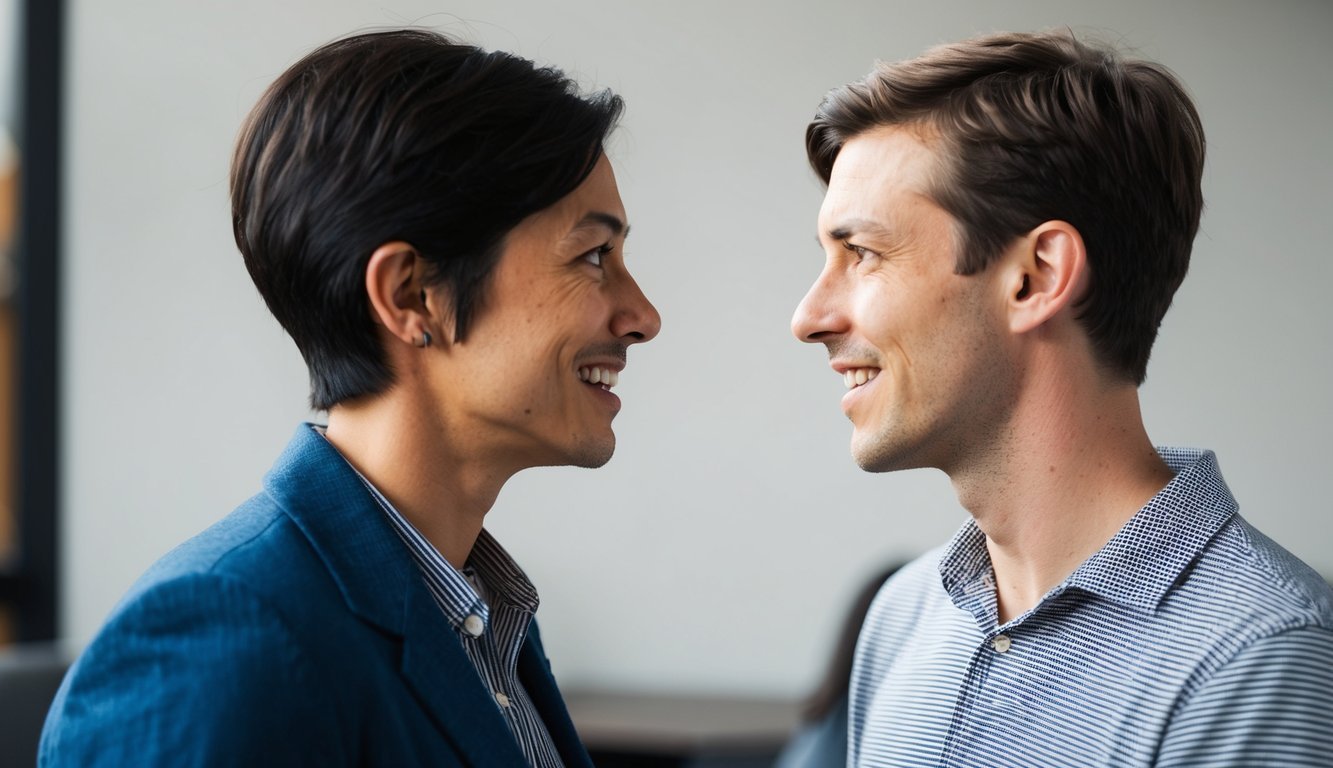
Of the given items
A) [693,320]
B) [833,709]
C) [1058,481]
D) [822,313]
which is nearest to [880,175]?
[822,313]

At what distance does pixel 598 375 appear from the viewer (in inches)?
57.6

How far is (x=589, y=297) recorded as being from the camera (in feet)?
4.61

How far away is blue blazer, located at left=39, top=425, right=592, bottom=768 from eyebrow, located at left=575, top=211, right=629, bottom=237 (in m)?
0.37

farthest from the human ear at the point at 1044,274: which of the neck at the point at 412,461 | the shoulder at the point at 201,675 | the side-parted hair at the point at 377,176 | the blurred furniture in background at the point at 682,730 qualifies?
the blurred furniture in background at the point at 682,730

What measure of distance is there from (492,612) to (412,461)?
0.24 m

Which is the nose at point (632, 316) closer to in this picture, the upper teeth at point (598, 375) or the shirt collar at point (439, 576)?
the upper teeth at point (598, 375)

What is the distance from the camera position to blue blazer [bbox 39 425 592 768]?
0.99 m

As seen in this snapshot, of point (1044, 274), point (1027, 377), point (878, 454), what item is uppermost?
point (1044, 274)

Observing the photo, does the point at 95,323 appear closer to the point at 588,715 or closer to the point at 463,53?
the point at 588,715

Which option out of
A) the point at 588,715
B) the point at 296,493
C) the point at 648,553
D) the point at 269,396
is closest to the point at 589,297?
the point at 296,493

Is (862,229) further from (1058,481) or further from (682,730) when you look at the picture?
(682,730)

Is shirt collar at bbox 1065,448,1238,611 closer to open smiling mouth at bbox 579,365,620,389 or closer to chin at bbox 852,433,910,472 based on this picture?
chin at bbox 852,433,910,472

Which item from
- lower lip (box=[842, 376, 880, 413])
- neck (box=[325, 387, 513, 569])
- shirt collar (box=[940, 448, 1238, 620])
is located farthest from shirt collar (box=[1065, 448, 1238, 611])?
neck (box=[325, 387, 513, 569])

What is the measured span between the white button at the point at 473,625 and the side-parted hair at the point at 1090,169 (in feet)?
2.27
